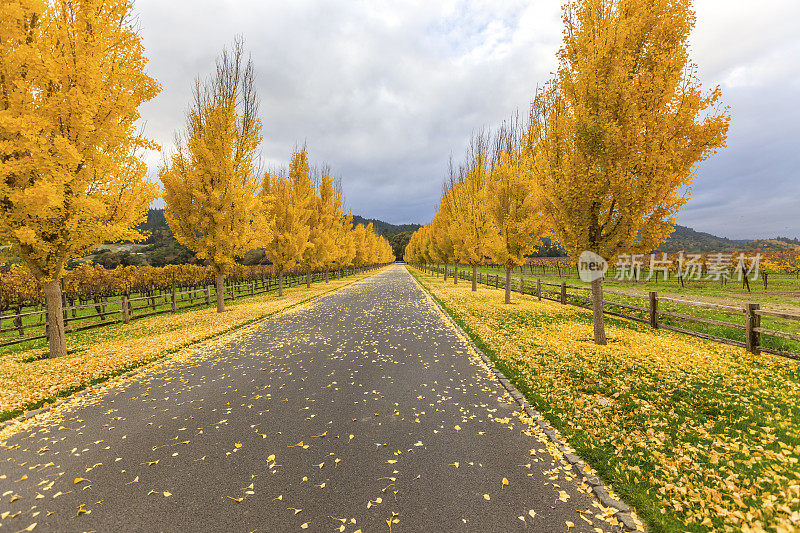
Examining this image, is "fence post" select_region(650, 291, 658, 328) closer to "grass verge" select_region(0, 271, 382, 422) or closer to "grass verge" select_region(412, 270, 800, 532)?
"grass verge" select_region(412, 270, 800, 532)

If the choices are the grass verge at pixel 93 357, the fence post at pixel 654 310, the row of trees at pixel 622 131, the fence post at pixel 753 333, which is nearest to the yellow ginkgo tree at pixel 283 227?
the grass verge at pixel 93 357

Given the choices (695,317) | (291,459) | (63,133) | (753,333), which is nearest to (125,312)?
(63,133)

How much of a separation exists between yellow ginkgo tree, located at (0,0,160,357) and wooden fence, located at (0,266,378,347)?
100 inches

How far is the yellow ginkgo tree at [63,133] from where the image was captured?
26.2 ft

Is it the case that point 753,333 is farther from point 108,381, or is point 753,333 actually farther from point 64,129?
point 64,129

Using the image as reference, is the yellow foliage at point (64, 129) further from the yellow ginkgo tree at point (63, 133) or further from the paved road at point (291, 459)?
the paved road at point (291, 459)

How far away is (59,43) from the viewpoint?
8.62 meters

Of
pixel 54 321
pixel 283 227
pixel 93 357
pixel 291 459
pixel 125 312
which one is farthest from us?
pixel 283 227

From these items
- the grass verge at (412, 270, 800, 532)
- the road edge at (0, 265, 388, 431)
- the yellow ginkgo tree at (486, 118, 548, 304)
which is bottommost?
the grass verge at (412, 270, 800, 532)

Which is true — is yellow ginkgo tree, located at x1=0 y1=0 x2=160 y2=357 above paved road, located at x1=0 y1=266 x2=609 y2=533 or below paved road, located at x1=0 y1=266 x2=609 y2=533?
above

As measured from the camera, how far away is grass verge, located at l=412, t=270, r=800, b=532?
131 inches

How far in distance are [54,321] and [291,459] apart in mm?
10188

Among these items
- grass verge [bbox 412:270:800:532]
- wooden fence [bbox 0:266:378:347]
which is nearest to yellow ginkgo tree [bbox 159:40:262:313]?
wooden fence [bbox 0:266:378:347]

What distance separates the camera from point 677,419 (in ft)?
16.7
